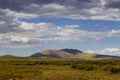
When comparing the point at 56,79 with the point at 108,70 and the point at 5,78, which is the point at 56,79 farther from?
the point at 108,70

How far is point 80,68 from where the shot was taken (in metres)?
67.0

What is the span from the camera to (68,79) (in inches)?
1708

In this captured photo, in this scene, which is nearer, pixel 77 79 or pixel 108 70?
pixel 77 79

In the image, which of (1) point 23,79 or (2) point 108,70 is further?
(2) point 108,70

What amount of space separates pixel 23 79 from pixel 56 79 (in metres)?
5.14

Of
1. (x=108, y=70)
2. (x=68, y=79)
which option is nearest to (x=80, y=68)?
(x=108, y=70)

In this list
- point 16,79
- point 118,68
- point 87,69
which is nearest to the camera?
point 16,79

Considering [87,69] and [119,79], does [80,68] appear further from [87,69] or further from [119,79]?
[119,79]

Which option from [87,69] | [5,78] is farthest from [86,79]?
[87,69]

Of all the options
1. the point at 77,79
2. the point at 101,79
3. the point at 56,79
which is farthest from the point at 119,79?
the point at 56,79

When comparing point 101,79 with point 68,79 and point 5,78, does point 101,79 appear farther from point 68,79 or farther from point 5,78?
point 5,78

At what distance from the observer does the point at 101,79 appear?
139 feet

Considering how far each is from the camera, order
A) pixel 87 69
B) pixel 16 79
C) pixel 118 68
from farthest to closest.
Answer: pixel 87 69
pixel 118 68
pixel 16 79

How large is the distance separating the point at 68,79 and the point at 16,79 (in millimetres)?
8017
